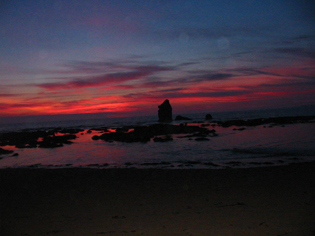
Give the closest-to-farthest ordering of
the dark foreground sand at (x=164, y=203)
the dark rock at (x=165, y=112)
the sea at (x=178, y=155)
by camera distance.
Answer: the dark foreground sand at (x=164, y=203)
the sea at (x=178, y=155)
the dark rock at (x=165, y=112)

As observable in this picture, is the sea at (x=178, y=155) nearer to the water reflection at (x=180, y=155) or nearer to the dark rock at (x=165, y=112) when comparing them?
the water reflection at (x=180, y=155)

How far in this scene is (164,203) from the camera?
251 inches

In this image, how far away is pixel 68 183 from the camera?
8820 millimetres

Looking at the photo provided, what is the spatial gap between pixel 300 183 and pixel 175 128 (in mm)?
29711

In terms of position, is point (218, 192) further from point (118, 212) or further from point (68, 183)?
point (68, 183)

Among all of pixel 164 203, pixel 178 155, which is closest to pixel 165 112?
pixel 178 155

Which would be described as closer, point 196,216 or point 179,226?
point 179,226

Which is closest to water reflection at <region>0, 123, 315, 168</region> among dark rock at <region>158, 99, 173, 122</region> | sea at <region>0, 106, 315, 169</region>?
sea at <region>0, 106, 315, 169</region>

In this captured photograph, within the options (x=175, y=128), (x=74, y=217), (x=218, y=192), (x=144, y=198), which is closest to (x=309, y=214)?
(x=218, y=192)

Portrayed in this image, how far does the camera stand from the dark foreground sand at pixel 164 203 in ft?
16.2

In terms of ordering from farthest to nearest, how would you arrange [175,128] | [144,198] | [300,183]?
[175,128] → [300,183] → [144,198]

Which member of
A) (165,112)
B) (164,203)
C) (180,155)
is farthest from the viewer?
(165,112)

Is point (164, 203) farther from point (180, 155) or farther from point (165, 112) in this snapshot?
point (165, 112)

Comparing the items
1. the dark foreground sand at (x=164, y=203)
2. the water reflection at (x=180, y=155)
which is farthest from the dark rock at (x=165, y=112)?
the dark foreground sand at (x=164, y=203)
